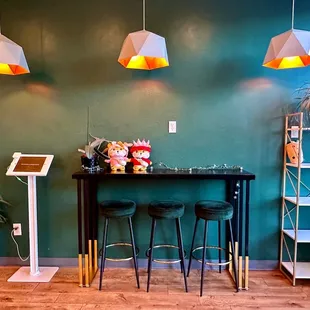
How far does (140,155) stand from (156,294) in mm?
1162

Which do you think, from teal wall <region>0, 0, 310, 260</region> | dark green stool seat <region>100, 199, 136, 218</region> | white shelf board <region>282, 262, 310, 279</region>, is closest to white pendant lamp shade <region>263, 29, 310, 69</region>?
teal wall <region>0, 0, 310, 260</region>

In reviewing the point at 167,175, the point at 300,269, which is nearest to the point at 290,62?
the point at 167,175

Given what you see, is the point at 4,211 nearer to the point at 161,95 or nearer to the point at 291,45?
the point at 161,95

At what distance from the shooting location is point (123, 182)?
8.95 ft

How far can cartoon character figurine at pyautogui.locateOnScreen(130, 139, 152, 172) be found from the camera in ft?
8.21

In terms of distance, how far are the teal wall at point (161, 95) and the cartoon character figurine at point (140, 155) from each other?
0.19 m

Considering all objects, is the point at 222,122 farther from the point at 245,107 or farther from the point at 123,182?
the point at 123,182

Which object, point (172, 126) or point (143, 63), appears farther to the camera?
point (172, 126)

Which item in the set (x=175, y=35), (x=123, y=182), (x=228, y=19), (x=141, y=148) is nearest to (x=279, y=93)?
(x=228, y=19)

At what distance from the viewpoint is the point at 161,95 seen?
2.69m

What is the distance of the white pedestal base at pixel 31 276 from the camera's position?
2.51 metres

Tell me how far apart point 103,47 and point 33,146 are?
1.17 m

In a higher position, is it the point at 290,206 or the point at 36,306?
the point at 290,206

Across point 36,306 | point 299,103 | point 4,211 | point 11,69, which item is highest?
point 11,69
